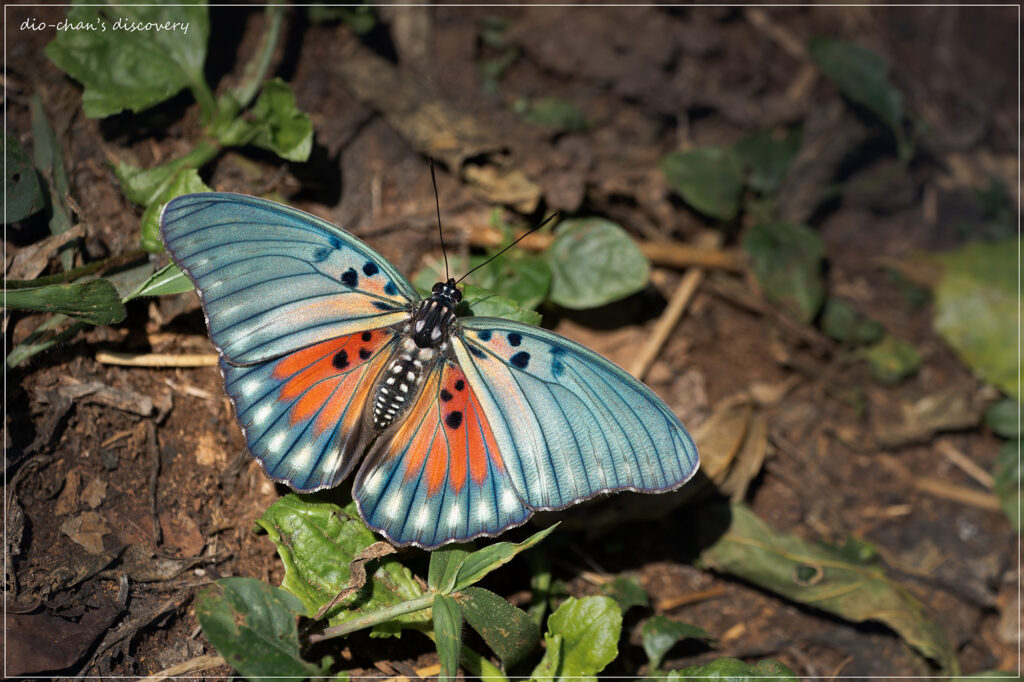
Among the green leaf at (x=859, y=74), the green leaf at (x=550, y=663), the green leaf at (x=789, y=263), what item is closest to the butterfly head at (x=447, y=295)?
the green leaf at (x=550, y=663)

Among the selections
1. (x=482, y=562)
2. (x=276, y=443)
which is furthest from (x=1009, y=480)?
(x=276, y=443)

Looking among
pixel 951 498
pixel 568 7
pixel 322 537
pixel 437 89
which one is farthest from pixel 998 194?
pixel 322 537

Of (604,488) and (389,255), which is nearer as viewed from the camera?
(604,488)

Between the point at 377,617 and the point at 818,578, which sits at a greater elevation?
the point at 377,617

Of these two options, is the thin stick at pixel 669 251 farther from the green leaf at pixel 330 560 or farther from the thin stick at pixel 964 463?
the green leaf at pixel 330 560

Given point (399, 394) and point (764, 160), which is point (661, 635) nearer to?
point (399, 394)

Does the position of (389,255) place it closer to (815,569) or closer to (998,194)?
(815,569)

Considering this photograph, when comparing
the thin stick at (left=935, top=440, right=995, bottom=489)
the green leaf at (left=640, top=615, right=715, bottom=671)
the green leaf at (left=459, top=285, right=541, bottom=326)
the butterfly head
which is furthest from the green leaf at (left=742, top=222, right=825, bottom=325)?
the butterfly head
